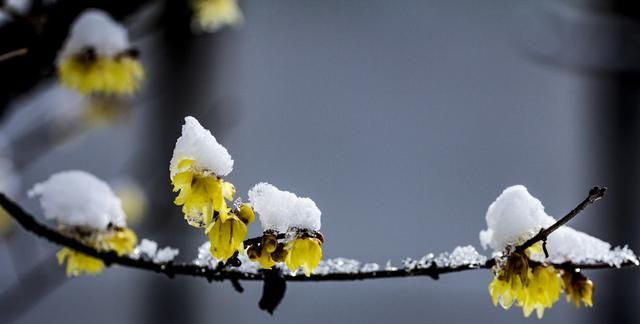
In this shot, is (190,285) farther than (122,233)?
Yes

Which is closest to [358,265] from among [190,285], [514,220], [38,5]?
[514,220]

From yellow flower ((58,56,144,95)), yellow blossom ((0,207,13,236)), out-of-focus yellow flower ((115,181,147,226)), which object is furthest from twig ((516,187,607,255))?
out-of-focus yellow flower ((115,181,147,226))

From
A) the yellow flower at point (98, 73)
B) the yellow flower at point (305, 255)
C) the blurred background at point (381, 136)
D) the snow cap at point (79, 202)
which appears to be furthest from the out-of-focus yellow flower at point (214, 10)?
the blurred background at point (381, 136)

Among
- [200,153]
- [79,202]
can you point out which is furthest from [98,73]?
[200,153]

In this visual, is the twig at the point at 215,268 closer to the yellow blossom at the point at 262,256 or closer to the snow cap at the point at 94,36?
the yellow blossom at the point at 262,256

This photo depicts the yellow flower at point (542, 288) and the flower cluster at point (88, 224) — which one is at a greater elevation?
the flower cluster at point (88, 224)

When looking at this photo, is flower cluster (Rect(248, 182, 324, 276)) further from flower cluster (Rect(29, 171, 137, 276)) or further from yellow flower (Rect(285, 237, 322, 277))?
flower cluster (Rect(29, 171, 137, 276))

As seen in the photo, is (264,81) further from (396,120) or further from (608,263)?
(608,263)

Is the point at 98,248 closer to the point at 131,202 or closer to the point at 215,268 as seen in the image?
the point at 215,268
